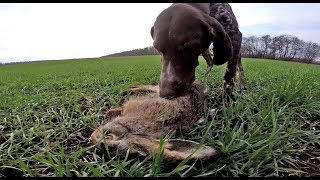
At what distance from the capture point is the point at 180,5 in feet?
10.5

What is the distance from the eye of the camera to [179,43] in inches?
116

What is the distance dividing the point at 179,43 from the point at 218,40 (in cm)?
63

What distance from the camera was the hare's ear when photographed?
2436mm

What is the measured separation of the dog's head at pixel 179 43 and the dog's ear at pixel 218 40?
57mm

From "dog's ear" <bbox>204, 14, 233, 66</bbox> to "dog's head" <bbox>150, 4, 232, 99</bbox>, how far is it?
57 mm

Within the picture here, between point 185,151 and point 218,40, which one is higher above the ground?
point 218,40

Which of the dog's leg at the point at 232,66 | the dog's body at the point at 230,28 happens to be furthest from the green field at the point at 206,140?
the dog's body at the point at 230,28

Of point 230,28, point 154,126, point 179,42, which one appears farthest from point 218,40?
point 154,126

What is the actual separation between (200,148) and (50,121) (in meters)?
1.67

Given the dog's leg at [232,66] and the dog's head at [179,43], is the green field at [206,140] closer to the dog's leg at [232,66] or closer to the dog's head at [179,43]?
the dog's leg at [232,66]

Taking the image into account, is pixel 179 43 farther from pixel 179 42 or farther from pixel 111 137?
pixel 111 137

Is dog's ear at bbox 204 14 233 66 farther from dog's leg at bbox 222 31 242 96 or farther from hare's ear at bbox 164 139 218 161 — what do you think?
hare's ear at bbox 164 139 218 161

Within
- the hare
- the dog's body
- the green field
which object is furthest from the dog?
the dog's body

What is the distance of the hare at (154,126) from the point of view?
254 cm
